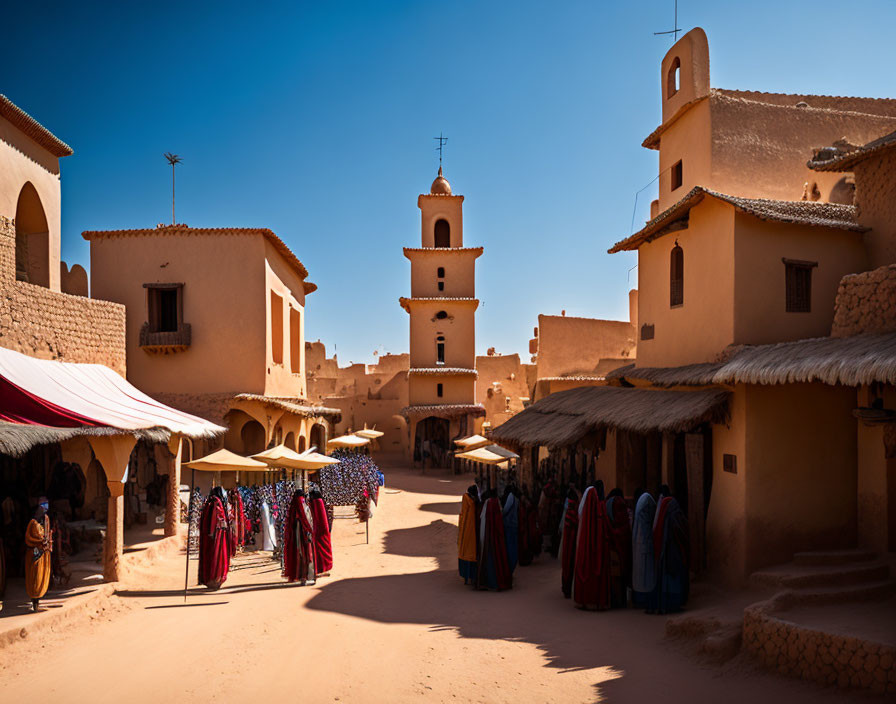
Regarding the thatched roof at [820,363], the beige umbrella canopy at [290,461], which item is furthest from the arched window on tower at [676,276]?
the beige umbrella canopy at [290,461]

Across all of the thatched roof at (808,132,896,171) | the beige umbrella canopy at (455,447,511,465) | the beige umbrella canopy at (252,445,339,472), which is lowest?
the beige umbrella canopy at (455,447,511,465)

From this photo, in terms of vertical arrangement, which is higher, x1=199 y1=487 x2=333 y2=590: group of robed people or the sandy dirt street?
x1=199 y1=487 x2=333 y2=590: group of robed people

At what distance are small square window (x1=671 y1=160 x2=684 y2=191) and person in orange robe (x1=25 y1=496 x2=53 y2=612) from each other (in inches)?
554

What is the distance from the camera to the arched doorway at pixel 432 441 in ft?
89.8

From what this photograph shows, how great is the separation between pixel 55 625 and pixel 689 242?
36.5 feet

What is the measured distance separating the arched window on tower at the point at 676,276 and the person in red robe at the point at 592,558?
178 inches

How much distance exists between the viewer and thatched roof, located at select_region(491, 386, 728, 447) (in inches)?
347

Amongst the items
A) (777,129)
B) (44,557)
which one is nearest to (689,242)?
(777,129)

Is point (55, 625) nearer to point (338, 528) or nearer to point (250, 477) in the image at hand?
point (338, 528)

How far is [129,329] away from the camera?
1795 centimetres

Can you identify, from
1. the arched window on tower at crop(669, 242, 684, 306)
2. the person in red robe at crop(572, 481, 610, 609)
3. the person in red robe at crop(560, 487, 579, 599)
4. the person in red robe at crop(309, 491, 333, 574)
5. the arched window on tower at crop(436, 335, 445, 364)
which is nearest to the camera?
the person in red robe at crop(572, 481, 610, 609)

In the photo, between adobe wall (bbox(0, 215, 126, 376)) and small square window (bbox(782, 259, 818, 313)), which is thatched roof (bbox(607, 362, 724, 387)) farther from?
adobe wall (bbox(0, 215, 126, 376))

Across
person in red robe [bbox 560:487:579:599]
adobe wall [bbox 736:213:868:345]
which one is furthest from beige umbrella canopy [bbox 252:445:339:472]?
adobe wall [bbox 736:213:868:345]

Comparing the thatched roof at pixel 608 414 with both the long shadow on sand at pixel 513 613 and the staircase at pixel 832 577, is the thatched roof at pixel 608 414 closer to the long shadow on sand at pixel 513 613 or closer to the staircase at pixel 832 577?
the staircase at pixel 832 577
